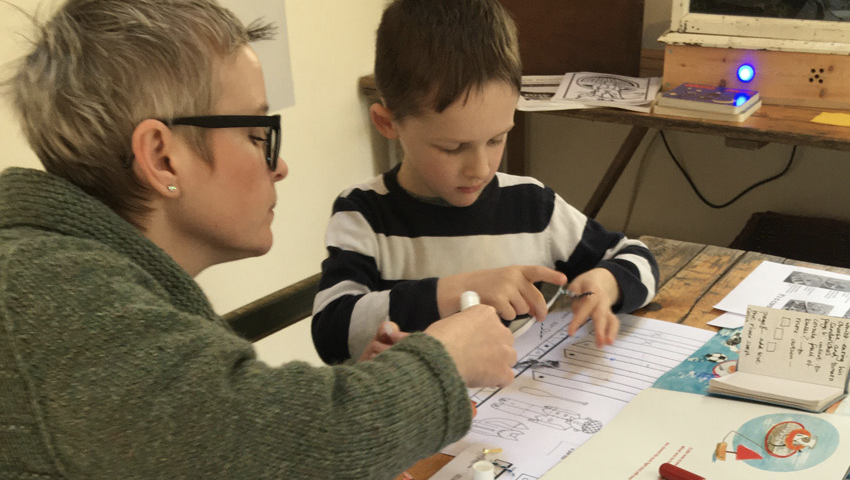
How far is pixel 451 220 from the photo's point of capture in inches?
51.6

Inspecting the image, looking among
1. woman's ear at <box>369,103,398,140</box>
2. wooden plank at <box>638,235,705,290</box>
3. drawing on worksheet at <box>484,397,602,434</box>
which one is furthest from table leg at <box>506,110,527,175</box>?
drawing on worksheet at <box>484,397,602,434</box>

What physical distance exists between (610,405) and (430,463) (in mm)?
240

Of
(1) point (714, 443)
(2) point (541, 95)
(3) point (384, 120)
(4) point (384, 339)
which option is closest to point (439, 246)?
(3) point (384, 120)

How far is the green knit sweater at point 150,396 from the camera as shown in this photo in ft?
1.99

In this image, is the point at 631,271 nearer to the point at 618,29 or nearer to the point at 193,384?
the point at 193,384

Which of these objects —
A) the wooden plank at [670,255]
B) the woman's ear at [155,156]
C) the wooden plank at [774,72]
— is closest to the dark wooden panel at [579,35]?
the wooden plank at [774,72]

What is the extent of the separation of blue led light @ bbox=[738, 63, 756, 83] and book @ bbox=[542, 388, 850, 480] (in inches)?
54.1

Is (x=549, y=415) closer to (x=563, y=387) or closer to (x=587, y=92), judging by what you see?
(x=563, y=387)

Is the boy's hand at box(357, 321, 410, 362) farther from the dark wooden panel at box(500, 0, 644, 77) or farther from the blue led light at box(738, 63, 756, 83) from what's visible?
the dark wooden panel at box(500, 0, 644, 77)

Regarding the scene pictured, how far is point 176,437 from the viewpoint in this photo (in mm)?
607

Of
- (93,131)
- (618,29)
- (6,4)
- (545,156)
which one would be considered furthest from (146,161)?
(545,156)

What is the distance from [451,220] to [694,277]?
0.42m

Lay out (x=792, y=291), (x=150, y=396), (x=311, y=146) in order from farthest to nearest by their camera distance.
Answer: (x=311, y=146)
(x=792, y=291)
(x=150, y=396)

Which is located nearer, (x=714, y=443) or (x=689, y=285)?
(x=714, y=443)
